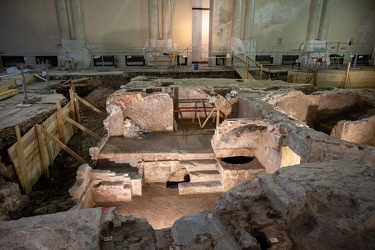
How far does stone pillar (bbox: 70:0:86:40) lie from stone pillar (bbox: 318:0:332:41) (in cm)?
1617

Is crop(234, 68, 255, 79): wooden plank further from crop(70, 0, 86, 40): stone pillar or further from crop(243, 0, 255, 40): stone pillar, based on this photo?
crop(70, 0, 86, 40): stone pillar

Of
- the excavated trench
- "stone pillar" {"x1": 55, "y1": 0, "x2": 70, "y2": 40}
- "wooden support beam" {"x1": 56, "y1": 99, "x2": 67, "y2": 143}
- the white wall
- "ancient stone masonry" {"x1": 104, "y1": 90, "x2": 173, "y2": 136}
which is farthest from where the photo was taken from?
the white wall

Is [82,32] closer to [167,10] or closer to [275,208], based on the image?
[167,10]

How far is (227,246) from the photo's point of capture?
2.46m

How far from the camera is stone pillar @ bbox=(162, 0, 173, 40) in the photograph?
16.8 meters

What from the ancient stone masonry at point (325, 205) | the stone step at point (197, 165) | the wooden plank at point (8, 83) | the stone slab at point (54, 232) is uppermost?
the ancient stone masonry at point (325, 205)

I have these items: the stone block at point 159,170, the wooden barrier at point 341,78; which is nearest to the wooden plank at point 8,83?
the stone block at point 159,170

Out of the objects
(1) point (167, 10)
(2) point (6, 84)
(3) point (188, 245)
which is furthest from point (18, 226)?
(1) point (167, 10)

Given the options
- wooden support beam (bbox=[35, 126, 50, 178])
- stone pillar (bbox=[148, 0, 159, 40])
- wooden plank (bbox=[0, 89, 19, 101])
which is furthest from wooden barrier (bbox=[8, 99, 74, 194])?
stone pillar (bbox=[148, 0, 159, 40])

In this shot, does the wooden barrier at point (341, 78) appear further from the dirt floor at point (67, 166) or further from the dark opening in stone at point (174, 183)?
the dirt floor at point (67, 166)

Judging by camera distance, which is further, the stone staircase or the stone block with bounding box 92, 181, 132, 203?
the stone staircase

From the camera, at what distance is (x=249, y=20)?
1759cm

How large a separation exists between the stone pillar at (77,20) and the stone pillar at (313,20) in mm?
15464

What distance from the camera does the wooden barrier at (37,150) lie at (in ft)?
23.9
